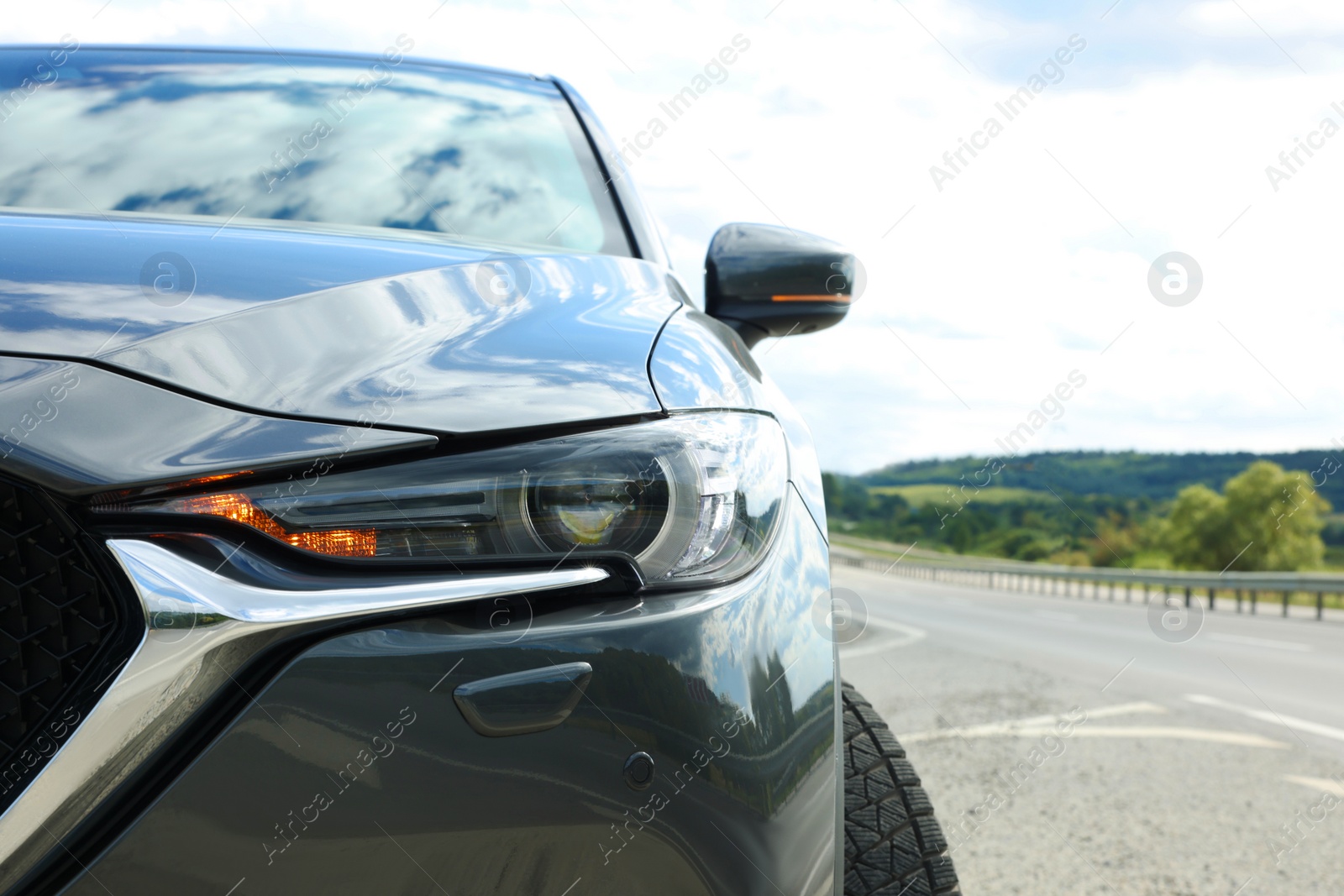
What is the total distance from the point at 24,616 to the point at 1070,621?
16.5m

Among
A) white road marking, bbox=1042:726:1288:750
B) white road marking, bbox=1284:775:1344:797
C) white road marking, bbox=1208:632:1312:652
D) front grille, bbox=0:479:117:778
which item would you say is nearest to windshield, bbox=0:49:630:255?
front grille, bbox=0:479:117:778

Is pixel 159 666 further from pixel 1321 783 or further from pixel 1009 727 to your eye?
pixel 1009 727

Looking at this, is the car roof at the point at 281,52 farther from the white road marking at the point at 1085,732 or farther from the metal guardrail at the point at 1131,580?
the metal guardrail at the point at 1131,580

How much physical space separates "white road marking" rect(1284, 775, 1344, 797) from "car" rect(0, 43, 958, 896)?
3.85 m

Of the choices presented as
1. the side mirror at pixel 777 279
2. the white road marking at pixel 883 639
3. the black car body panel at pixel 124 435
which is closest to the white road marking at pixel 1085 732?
the white road marking at pixel 883 639

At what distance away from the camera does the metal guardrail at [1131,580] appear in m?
18.4

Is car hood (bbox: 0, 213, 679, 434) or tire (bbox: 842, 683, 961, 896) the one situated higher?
car hood (bbox: 0, 213, 679, 434)

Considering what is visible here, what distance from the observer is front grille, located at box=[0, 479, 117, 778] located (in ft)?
2.85

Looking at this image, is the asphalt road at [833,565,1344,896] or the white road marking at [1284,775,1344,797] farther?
the white road marking at [1284,775,1344,797]

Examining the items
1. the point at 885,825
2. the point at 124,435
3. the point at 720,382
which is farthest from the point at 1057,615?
the point at 124,435

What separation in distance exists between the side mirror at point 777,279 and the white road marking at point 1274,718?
497 centimetres

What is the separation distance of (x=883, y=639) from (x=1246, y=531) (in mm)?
55271

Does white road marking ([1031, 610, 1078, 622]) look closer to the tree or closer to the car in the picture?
the car

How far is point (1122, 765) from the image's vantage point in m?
4.25
